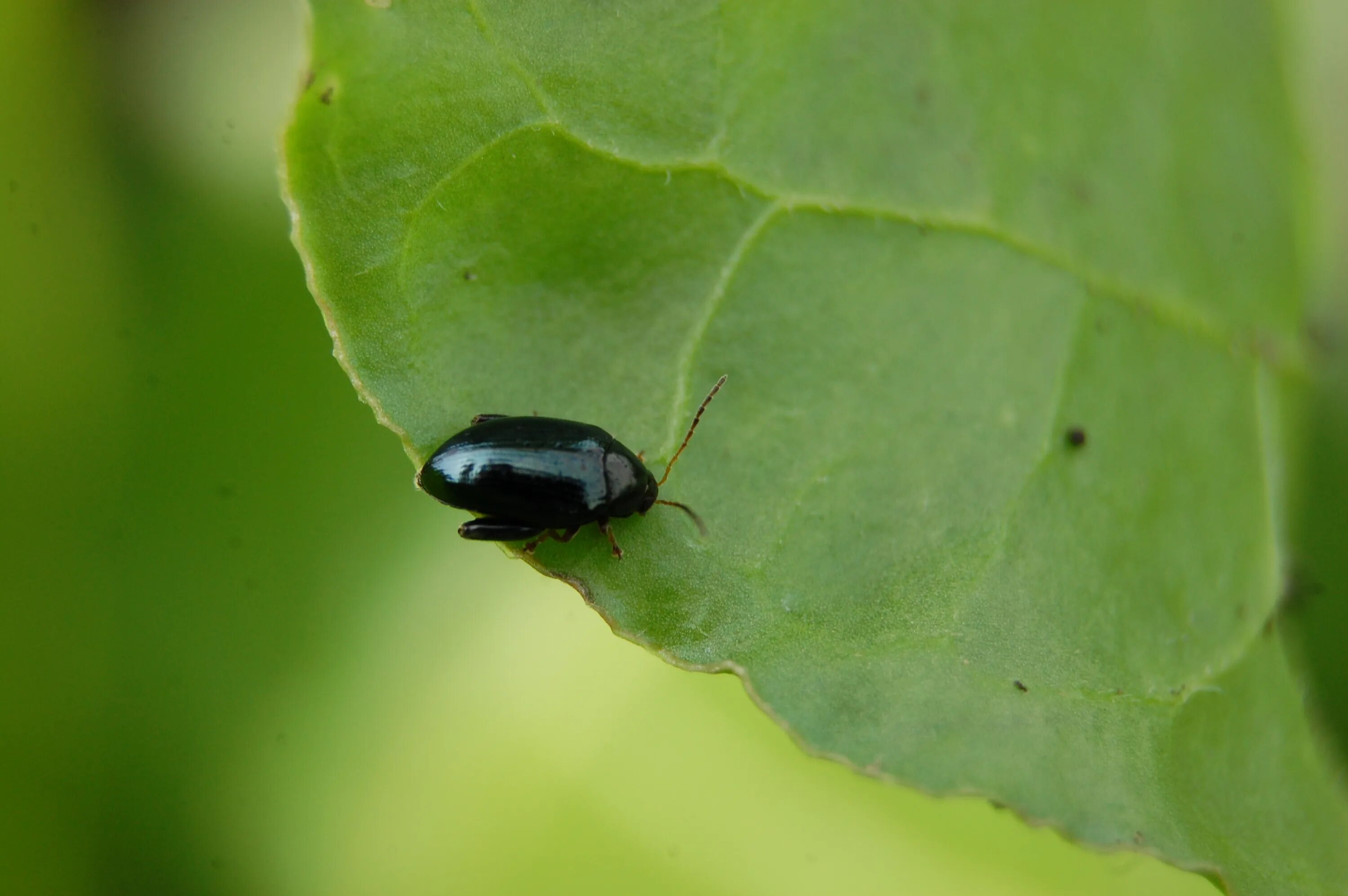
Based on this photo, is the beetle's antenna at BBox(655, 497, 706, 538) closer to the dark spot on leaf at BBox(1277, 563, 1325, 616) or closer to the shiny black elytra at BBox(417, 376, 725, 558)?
the shiny black elytra at BBox(417, 376, 725, 558)

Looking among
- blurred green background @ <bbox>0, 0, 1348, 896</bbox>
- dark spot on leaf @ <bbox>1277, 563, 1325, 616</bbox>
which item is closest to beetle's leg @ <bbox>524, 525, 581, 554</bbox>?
blurred green background @ <bbox>0, 0, 1348, 896</bbox>

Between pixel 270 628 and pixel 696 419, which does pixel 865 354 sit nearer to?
pixel 696 419

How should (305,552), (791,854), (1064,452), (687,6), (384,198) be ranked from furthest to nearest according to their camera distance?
(305,552)
(791,854)
(1064,452)
(687,6)
(384,198)

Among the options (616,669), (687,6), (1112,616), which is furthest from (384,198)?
(1112,616)

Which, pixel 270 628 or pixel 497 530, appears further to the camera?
pixel 270 628

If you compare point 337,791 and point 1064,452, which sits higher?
point 1064,452

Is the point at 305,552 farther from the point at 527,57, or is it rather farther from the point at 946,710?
the point at 946,710

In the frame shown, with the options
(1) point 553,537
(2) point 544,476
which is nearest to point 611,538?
(1) point 553,537
